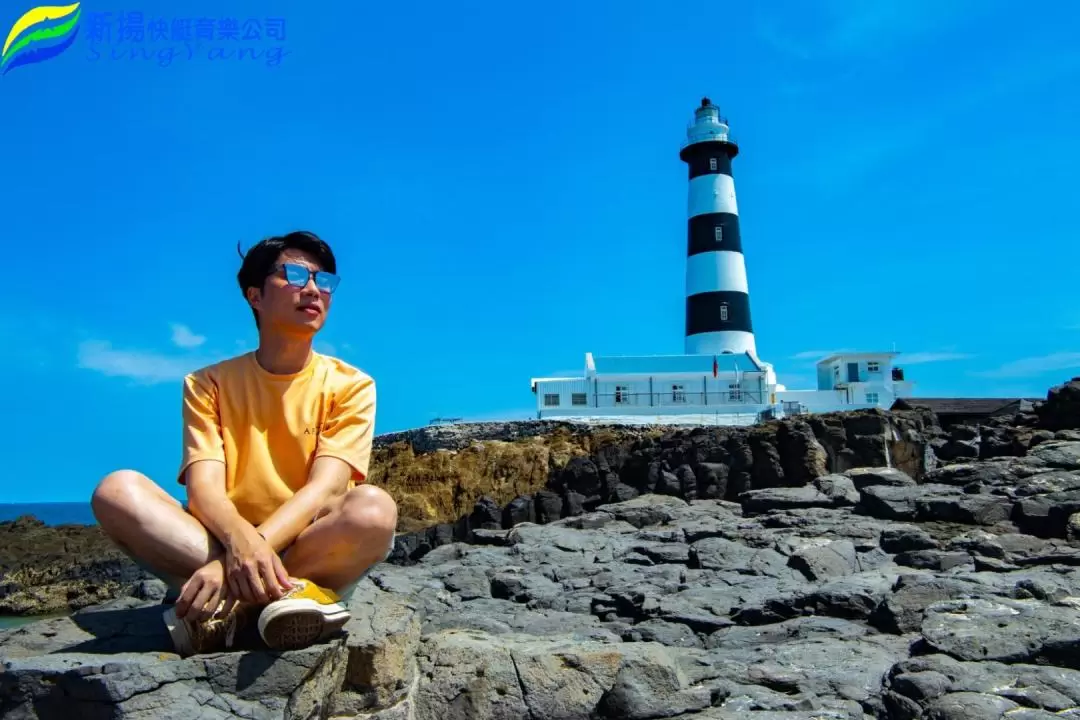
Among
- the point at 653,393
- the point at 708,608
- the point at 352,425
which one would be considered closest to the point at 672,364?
the point at 653,393

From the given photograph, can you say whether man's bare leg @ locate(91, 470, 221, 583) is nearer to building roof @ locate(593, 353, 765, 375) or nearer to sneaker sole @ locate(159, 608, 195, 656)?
sneaker sole @ locate(159, 608, 195, 656)

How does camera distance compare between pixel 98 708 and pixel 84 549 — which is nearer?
pixel 98 708

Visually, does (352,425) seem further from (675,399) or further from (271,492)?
(675,399)

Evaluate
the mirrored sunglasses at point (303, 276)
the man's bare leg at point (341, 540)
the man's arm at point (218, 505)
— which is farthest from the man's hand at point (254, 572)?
the mirrored sunglasses at point (303, 276)

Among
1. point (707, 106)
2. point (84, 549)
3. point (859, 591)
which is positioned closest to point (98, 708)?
point (859, 591)

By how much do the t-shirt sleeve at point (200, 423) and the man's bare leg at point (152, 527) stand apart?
0.28m

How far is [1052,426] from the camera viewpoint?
977 inches

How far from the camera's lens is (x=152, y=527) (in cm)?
399

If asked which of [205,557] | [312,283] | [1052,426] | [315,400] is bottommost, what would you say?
[205,557]

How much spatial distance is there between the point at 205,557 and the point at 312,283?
1336 mm

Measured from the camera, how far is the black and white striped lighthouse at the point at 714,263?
4116 centimetres

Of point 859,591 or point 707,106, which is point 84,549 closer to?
point 859,591

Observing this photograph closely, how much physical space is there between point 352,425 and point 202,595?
110cm

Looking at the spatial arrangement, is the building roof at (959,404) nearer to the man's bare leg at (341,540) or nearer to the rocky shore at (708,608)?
the rocky shore at (708,608)
